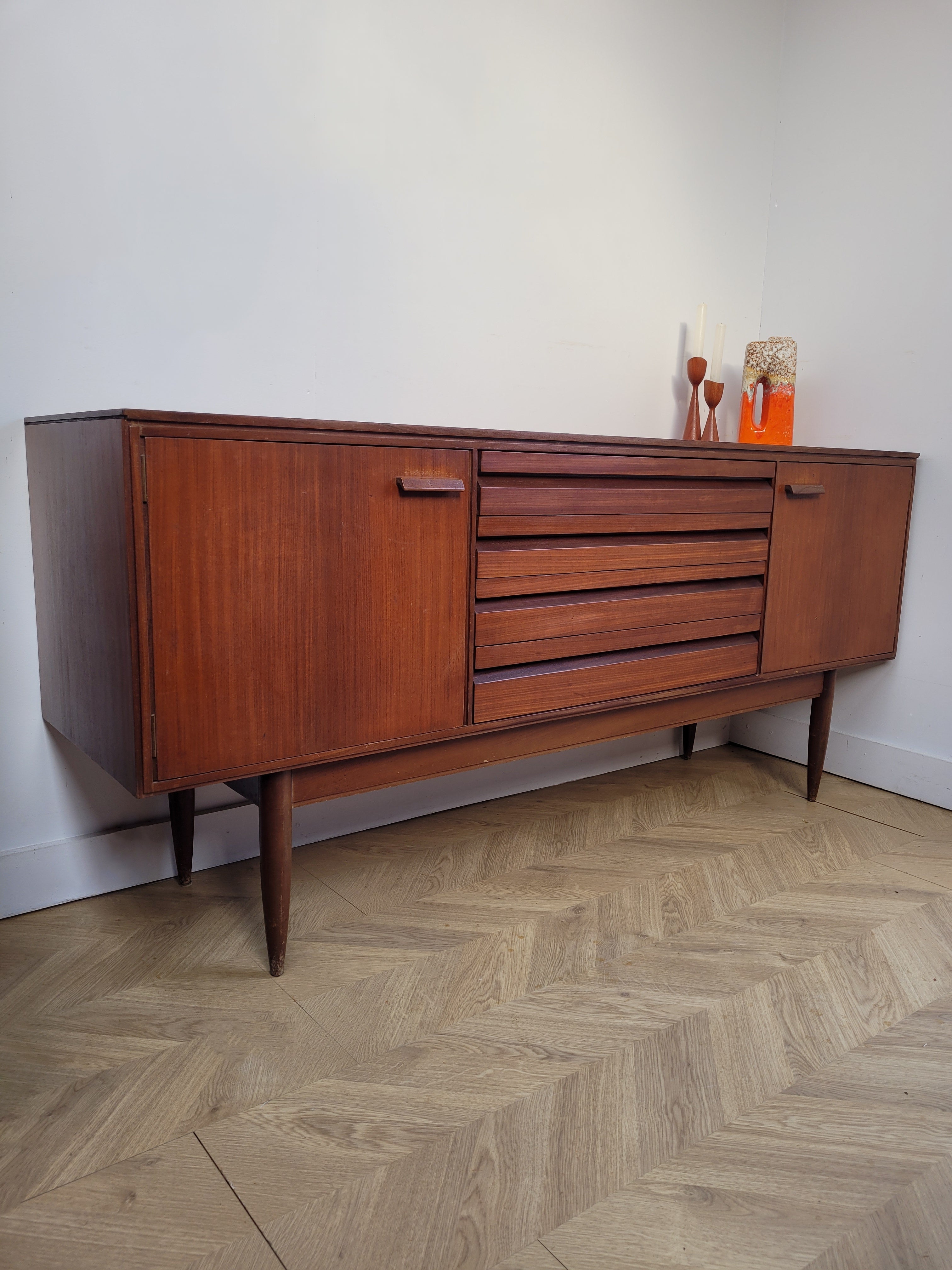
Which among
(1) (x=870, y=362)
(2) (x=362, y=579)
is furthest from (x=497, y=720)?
(1) (x=870, y=362)

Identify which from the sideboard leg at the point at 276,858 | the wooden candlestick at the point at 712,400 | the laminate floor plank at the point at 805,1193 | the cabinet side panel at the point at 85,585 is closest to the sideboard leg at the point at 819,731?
the wooden candlestick at the point at 712,400

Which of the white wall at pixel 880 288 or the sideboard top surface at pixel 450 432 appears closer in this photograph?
the sideboard top surface at pixel 450 432

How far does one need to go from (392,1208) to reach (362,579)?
0.77 meters

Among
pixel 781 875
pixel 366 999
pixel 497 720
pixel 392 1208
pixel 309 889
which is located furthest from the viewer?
pixel 781 875

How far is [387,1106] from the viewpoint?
1.10 m

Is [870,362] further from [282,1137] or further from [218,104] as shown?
[282,1137]

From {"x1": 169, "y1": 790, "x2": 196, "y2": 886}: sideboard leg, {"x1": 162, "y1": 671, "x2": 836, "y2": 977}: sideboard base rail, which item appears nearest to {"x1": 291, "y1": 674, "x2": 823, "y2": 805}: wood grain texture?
{"x1": 162, "y1": 671, "x2": 836, "y2": 977}: sideboard base rail

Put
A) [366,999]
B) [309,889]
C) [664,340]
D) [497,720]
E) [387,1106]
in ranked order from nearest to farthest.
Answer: [387,1106]
[366,999]
[497,720]
[309,889]
[664,340]

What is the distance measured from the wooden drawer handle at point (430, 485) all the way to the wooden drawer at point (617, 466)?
0.20ft

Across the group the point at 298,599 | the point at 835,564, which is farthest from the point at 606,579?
the point at 835,564

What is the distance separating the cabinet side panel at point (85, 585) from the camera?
45.4 inches

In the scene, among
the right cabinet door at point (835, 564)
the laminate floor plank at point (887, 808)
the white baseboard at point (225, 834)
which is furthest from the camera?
the laminate floor plank at point (887, 808)

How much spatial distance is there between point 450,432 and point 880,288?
1437mm

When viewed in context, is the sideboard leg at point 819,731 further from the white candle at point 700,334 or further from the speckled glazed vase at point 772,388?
the white candle at point 700,334
